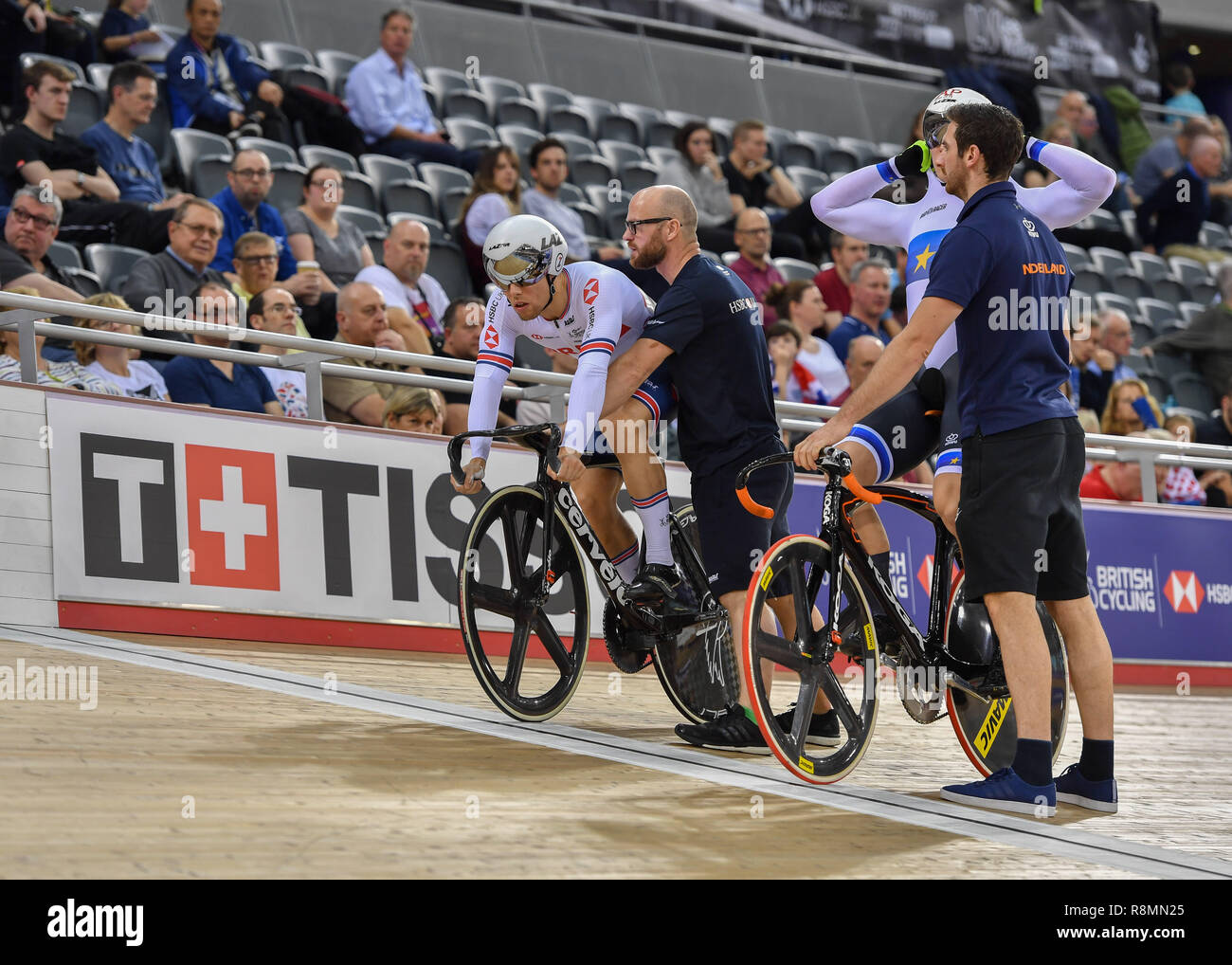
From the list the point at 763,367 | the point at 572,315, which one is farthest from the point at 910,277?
the point at 572,315

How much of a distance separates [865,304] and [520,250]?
5747 millimetres

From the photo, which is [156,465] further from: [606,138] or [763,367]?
[606,138]

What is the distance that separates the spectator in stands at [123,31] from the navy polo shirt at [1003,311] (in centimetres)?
727

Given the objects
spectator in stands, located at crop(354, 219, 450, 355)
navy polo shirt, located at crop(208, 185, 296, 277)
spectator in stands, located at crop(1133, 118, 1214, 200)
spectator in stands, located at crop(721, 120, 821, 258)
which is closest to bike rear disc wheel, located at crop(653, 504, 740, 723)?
spectator in stands, located at crop(354, 219, 450, 355)

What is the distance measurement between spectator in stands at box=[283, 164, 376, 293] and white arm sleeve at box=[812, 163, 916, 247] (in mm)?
3982

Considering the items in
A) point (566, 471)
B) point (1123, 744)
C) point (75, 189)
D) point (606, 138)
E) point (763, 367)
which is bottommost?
point (1123, 744)

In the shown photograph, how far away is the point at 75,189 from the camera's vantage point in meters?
8.33

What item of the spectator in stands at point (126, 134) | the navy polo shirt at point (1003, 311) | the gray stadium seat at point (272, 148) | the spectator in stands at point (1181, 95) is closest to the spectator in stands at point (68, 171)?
the spectator in stands at point (126, 134)

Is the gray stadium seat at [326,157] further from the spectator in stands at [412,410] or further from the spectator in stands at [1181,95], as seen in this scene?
the spectator in stands at [1181,95]

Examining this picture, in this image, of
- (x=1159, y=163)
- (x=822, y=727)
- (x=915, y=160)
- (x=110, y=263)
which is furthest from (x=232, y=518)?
(x=1159, y=163)

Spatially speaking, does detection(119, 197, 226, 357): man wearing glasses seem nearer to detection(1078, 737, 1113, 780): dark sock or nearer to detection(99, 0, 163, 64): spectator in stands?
detection(99, 0, 163, 64): spectator in stands

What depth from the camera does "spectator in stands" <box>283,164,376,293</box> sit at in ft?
29.1

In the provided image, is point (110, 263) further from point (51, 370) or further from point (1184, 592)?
point (1184, 592)
